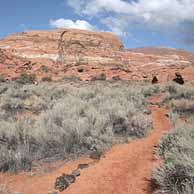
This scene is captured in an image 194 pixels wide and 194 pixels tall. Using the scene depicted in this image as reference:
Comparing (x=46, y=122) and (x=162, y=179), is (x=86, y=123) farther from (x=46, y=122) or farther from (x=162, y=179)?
(x=162, y=179)

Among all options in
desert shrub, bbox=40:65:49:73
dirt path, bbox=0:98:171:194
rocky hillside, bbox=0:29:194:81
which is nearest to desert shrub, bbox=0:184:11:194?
dirt path, bbox=0:98:171:194

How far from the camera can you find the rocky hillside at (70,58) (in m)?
32.3

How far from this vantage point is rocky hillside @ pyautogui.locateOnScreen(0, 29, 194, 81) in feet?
106

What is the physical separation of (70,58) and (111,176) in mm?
38095

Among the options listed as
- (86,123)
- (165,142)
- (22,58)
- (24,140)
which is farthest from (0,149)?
(22,58)

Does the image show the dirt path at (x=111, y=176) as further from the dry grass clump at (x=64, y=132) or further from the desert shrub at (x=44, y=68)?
the desert shrub at (x=44, y=68)

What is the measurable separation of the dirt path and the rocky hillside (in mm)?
19829

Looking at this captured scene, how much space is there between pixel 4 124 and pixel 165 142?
13.2 ft

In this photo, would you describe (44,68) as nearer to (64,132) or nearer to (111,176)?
(64,132)

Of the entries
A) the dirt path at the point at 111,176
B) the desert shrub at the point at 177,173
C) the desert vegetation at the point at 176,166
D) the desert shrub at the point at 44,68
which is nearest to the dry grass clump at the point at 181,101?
the desert vegetation at the point at 176,166

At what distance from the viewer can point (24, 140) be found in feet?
22.2

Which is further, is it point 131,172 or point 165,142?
point 165,142

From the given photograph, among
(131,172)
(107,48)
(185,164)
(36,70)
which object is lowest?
(131,172)

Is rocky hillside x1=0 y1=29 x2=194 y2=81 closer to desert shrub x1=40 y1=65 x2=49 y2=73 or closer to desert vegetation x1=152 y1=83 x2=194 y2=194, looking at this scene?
desert shrub x1=40 y1=65 x2=49 y2=73
